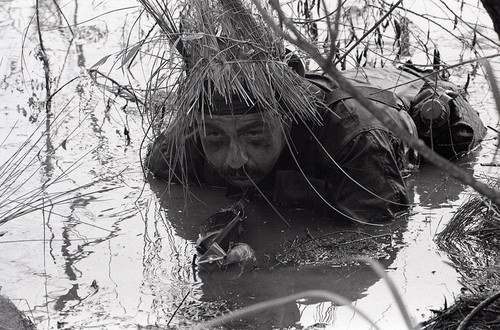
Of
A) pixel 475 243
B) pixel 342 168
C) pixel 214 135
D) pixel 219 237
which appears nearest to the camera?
pixel 219 237

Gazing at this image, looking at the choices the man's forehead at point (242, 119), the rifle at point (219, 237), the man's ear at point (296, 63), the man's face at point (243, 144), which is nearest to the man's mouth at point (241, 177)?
the man's face at point (243, 144)

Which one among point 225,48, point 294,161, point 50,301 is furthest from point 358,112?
point 50,301

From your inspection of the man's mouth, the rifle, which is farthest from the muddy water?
the man's mouth

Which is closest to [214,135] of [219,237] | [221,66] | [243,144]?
[243,144]

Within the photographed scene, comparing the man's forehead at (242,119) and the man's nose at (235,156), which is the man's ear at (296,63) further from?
the man's nose at (235,156)

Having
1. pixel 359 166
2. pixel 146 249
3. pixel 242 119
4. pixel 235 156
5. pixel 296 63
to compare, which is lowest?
pixel 146 249

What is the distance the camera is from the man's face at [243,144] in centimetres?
379

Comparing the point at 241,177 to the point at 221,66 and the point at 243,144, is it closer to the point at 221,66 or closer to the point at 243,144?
the point at 243,144

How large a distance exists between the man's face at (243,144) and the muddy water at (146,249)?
246 mm

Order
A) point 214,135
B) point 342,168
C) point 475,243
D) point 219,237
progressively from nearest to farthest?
point 219,237, point 475,243, point 214,135, point 342,168

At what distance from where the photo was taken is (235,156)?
3.81 metres

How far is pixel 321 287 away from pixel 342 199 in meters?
0.61

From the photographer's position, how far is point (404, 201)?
13.5ft

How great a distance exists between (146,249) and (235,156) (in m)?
0.56
